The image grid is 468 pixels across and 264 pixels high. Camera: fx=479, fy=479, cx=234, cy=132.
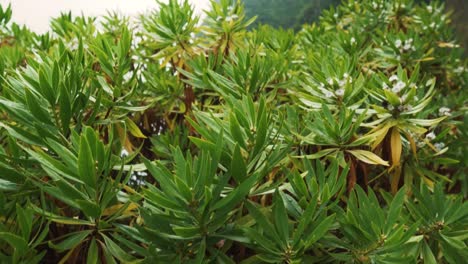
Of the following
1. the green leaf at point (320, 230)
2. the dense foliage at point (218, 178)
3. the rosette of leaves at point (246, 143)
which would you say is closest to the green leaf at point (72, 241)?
the dense foliage at point (218, 178)

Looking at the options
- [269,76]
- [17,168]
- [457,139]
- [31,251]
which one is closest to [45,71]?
[17,168]

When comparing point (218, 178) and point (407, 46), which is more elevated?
point (218, 178)

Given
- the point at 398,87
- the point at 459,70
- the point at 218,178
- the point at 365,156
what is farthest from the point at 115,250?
the point at 459,70

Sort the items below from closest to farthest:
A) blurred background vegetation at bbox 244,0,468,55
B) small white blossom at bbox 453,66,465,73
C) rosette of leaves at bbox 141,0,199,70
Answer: rosette of leaves at bbox 141,0,199,70, small white blossom at bbox 453,66,465,73, blurred background vegetation at bbox 244,0,468,55

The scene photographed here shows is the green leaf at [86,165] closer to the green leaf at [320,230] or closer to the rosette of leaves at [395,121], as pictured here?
the green leaf at [320,230]

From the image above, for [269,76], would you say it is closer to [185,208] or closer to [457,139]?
[185,208]

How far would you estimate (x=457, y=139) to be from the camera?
1.53 meters

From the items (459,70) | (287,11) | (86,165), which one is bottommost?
(287,11)

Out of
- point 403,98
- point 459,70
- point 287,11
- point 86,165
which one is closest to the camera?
point 86,165

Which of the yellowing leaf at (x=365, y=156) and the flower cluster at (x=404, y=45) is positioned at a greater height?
the yellowing leaf at (x=365, y=156)

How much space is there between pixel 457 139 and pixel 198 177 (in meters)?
1.18

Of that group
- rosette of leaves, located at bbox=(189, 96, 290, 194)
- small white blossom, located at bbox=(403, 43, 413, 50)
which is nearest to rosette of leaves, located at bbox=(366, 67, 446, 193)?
rosette of leaves, located at bbox=(189, 96, 290, 194)

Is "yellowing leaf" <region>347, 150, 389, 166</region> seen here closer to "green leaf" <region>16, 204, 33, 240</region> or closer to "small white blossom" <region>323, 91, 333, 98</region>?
"small white blossom" <region>323, 91, 333, 98</region>

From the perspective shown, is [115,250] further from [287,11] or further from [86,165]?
[287,11]
